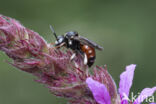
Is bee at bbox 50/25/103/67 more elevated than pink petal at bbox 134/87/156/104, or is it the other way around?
bee at bbox 50/25/103/67

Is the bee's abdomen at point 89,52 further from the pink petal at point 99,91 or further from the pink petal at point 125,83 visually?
the pink petal at point 99,91

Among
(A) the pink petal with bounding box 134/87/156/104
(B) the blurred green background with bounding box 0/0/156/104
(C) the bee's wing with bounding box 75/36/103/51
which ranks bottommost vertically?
(A) the pink petal with bounding box 134/87/156/104

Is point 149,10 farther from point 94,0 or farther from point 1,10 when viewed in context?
point 1,10

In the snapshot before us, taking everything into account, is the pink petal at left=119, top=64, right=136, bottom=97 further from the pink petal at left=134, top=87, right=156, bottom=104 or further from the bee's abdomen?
the bee's abdomen

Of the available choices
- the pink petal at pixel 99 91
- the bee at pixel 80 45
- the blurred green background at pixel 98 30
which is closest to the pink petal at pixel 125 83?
the pink petal at pixel 99 91

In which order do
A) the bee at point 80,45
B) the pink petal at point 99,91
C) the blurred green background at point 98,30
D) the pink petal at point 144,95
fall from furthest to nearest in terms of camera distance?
the blurred green background at point 98,30, the bee at point 80,45, the pink petal at point 144,95, the pink petal at point 99,91

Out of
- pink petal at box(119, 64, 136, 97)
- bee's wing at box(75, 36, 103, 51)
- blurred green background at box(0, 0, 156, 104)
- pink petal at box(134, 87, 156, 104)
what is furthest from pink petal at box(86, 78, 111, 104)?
blurred green background at box(0, 0, 156, 104)

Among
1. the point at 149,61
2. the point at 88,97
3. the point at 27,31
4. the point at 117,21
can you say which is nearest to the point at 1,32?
the point at 27,31
